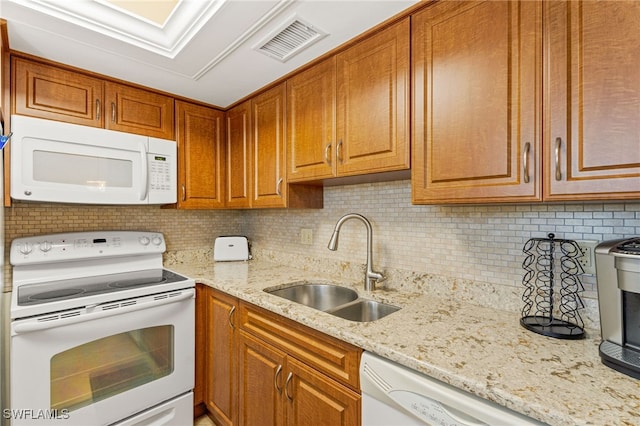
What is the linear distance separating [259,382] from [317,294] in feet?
1.82

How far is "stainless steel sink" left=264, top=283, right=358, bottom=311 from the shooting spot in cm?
174

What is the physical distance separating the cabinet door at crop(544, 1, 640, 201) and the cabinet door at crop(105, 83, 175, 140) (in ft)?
6.85

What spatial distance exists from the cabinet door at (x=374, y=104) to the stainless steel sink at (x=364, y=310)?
62 centimetres

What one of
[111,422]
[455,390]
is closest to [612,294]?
[455,390]

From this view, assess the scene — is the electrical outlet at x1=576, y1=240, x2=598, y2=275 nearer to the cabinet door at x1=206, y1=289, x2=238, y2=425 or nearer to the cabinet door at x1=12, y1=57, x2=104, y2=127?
the cabinet door at x1=206, y1=289, x2=238, y2=425

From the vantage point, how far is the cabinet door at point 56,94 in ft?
5.17

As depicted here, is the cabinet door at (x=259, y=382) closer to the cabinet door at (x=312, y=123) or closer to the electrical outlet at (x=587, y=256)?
the cabinet door at (x=312, y=123)

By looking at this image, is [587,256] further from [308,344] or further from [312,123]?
[312,123]

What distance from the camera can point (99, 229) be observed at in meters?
2.02

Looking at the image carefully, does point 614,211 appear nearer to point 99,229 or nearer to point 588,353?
point 588,353

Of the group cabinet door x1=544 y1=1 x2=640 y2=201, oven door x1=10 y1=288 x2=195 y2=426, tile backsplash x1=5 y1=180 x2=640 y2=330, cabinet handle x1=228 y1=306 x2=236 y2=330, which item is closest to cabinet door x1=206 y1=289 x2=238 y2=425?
cabinet handle x1=228 y1=306 x2=236 y2=330

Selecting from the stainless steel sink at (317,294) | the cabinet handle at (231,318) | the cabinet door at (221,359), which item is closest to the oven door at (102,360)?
the cabinet door at (221,359)

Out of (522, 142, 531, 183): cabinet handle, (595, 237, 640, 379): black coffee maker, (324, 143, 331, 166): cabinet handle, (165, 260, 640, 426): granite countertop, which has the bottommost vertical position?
(165, 260, 640, 426): granite countertop

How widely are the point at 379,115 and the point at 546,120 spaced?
61cm
